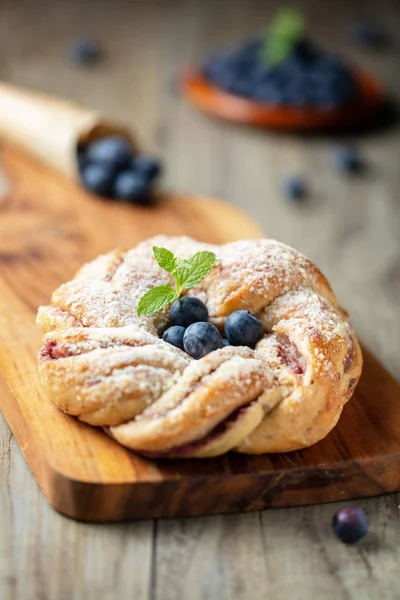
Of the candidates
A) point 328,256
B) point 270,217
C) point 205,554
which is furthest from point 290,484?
point 270,217

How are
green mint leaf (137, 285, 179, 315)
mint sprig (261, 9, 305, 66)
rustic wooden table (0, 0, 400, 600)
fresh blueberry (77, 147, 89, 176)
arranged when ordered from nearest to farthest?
rustic wooden table (0, 0, 400, 600), green mint leaf (137, 285, 179, 315), fresh blueberry (77, 147, 89, 176), mint sprig (261, 9, 305, 66)

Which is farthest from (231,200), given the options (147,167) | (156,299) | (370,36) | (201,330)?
(370,36)

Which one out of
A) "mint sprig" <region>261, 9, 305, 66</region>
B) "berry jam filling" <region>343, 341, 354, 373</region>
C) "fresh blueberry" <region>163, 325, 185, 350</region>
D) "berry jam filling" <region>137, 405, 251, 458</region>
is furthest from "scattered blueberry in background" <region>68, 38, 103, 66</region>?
"berry jam filling" <region>137, 405, 251, 458</region>

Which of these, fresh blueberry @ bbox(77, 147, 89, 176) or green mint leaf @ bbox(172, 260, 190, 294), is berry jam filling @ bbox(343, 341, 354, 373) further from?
fresh blueberry @ bbox(77, 147, 89, 176)

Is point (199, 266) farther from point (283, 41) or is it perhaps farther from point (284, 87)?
point (283, 41)

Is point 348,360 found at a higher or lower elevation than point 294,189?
higher

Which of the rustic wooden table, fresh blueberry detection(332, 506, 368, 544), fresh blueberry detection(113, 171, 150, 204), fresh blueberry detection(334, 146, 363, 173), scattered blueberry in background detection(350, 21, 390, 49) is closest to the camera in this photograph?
the rustic wooden table

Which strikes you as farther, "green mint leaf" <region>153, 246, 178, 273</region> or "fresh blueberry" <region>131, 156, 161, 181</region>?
"fresh blueberry" <region>131, 156, 161, 181</region>
